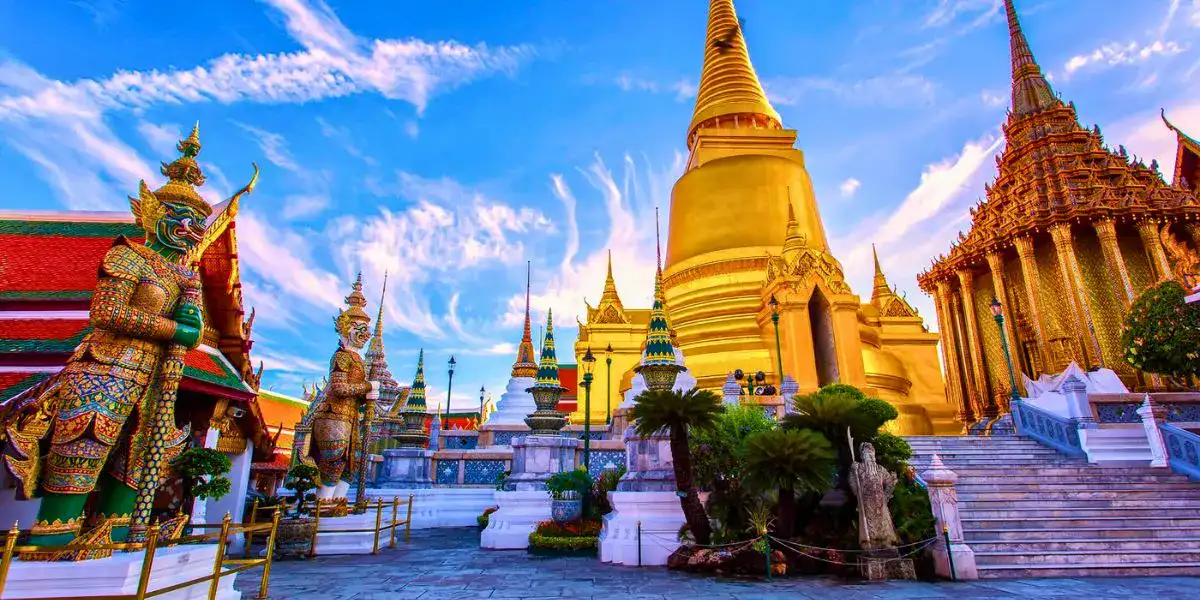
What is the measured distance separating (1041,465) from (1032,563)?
489cm

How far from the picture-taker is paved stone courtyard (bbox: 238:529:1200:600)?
5594 millimetres

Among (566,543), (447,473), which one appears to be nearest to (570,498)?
(566,543)

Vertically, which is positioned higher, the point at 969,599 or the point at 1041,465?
the point at 1041,465

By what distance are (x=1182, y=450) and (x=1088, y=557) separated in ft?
17.4

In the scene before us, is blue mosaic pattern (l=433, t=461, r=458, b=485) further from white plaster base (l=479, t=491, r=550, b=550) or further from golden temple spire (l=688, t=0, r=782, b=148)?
golden temple spire (l=688, t=0, r=782, b=148)

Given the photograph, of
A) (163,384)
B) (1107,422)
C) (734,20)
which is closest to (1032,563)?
(1107,422)

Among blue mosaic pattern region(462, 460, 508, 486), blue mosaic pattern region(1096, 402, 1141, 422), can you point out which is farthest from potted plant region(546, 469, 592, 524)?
blue mosaic pattern region(1096, 402, 1141, 422)

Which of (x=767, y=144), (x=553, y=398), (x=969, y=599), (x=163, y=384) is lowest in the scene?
(x=969, y=599)

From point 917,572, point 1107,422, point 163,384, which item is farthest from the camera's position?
point 1107,422

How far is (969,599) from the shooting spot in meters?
5.45

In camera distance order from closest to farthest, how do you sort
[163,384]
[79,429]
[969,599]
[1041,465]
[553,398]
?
1. [79,429]
2. [163,384]
3. [969,599]
4. [1041,465]
5. [553,398]

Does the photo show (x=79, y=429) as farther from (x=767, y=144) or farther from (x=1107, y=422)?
(x=767, y=144)

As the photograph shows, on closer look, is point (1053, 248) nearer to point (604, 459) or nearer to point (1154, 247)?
point (1154, 247)

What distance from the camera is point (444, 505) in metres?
13.0
